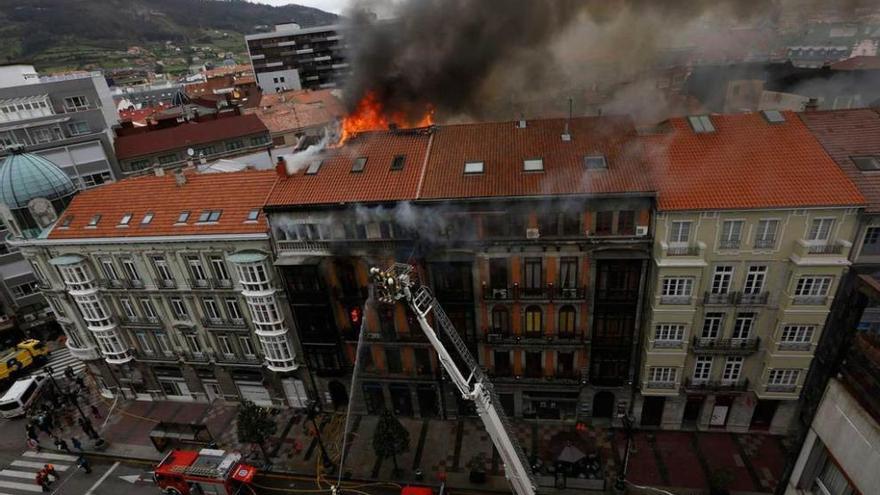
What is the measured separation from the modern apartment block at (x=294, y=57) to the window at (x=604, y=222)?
4318 inches

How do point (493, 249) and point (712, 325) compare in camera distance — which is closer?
point (712, 325)

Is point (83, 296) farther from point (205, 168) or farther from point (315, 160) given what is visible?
point (315, 160)

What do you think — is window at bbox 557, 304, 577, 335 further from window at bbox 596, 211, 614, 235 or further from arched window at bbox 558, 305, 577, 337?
window at bbox 596, 211, 614, 235

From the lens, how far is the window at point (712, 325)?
2612 cm

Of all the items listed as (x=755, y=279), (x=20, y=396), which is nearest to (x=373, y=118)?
(x=755, y=279)

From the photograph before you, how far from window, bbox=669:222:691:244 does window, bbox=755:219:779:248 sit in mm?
3334

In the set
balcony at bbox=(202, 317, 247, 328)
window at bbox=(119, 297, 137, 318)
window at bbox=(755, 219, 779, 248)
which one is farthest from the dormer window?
window at bbox=(755, 219, 779, 248)

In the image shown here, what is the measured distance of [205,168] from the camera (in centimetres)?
4209

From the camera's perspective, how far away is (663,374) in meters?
28.0

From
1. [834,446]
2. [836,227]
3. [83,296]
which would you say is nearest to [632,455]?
[836,227]

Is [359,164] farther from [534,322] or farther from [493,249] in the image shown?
[534,322]

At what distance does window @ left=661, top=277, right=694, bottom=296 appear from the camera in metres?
25.2

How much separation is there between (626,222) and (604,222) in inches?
45.1

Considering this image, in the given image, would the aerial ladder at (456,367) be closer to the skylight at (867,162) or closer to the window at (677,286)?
the window at (677,286)
